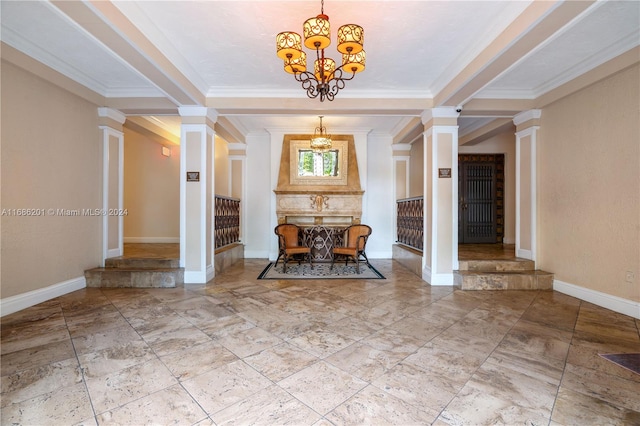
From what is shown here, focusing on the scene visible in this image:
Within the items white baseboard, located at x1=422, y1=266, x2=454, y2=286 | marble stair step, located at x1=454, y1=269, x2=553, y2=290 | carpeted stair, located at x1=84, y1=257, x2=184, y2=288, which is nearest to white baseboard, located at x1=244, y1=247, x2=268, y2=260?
carpeted stair, located at x1=84, y1=257, x2=184, y2=288

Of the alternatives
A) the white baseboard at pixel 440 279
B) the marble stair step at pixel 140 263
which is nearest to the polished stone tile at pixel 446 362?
the white baseboard at pixel 440 279

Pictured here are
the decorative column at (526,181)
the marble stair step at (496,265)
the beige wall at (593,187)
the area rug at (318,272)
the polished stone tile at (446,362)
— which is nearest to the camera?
the polished stone tile at (446,362)

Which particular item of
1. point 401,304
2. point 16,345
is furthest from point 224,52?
point 401,304

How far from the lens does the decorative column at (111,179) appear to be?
4.80m

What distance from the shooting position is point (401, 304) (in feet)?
11.9

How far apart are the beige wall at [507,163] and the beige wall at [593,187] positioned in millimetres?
2955

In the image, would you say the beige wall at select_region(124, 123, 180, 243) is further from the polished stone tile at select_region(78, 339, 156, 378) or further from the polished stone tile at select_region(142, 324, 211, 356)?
the polished stone tile at select_region(78, 339, 156, 378)

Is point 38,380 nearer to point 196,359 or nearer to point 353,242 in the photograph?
point 196,359

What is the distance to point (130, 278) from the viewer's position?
4461 mm

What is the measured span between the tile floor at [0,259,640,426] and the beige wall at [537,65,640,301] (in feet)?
1.98

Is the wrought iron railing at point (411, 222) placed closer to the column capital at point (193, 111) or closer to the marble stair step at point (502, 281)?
the marble stair step at point (502, 281)

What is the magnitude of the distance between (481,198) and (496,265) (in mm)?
3563

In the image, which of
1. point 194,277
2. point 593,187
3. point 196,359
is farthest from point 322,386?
point 593,187

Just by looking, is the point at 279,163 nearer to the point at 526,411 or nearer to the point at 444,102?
the point at 444,102
